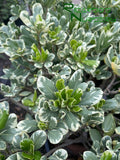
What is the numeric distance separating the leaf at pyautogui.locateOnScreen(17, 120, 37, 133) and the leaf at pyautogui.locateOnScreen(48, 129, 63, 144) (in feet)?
0.33

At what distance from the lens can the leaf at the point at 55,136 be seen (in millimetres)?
728

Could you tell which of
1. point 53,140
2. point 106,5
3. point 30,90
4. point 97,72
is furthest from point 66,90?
point 106,5

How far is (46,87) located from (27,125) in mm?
222

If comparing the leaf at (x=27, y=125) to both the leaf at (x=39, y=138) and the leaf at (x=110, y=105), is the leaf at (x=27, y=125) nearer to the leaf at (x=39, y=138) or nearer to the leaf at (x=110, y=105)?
the leaf at (x=39, y=138)

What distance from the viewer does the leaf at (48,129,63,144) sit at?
728mm

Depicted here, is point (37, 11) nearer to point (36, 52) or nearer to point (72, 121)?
point (36, 52)

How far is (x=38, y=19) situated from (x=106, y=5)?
2.05ft

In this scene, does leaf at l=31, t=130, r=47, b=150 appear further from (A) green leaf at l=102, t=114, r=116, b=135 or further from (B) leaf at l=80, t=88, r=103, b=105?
(A) green leaf at l=102, t=114, r=116, b=135

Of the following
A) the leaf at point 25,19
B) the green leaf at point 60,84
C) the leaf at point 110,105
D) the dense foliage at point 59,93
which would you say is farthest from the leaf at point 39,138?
the leaf at point 25,19

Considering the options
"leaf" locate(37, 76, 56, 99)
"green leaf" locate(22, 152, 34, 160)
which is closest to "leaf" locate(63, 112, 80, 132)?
"leaf" locate(37, 76, 56, 99)

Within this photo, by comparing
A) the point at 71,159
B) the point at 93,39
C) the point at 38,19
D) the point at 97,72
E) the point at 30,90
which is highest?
the point at 38,19

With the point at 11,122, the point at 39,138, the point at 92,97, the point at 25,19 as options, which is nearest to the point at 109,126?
the point at 92,97

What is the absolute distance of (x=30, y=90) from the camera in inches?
55.6

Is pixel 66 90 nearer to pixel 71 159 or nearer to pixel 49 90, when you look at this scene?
pixel 49 90
